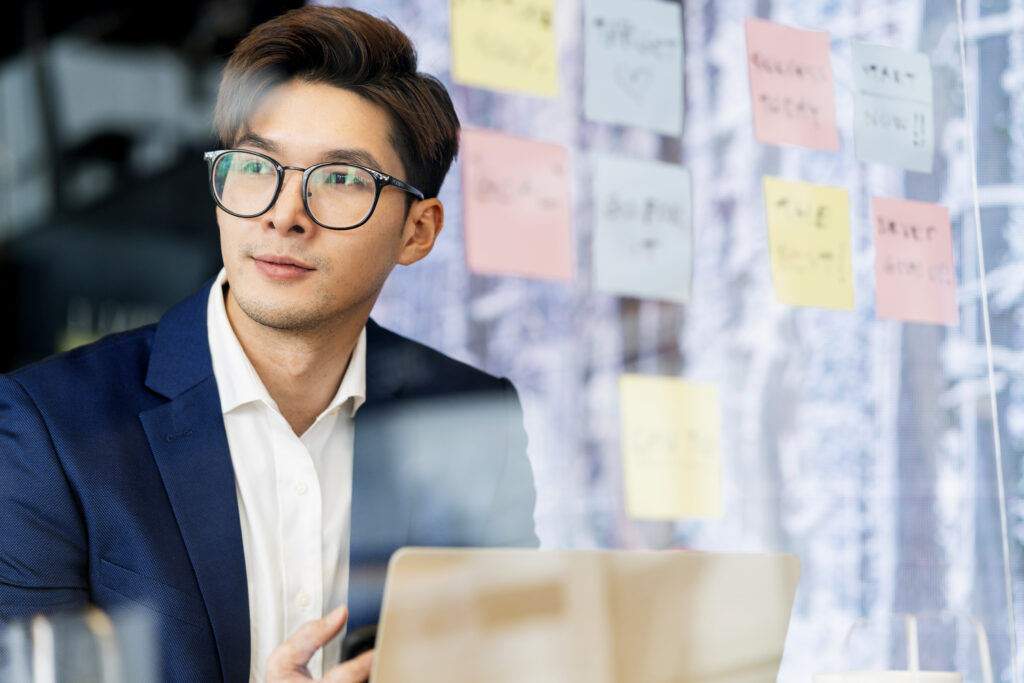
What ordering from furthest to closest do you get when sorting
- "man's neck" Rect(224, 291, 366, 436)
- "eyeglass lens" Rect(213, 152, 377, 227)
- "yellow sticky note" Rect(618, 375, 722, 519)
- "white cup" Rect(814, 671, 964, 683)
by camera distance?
"yellow sticky note" Rect(618, 375, 722, 519)
"man's neck" Rect(224, 291, 366, 436)
"eyeglass lens" Rect(213, 152, 377, 227)
"white cup" Rect(814, 671, 964, 683)

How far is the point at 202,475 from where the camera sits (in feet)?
3.88

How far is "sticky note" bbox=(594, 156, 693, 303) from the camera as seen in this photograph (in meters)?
1.50

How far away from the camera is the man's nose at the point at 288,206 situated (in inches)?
46.1

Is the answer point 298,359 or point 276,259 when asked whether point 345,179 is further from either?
point 298,359

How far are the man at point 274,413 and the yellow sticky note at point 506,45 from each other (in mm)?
76

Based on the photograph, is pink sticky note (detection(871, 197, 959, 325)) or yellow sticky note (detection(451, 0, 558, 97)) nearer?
yellow sticky note (detection(451, 0, 558, 97))

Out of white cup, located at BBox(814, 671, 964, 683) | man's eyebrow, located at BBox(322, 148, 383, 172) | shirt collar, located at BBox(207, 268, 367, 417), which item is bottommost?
white cup, located at BBox(814, 671, 964, 683)

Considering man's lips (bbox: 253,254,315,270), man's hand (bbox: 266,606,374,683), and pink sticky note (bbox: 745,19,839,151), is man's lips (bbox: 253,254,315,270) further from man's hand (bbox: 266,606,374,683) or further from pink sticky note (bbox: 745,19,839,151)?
pink sticky note (bbox: 745,19,839,151)

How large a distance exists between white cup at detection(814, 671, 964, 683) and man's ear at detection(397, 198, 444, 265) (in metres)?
0.67

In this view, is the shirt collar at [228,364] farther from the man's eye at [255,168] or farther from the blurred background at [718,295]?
the man's eye at [255,168]

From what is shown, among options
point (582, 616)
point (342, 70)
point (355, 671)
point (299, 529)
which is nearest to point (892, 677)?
point (582, 616)

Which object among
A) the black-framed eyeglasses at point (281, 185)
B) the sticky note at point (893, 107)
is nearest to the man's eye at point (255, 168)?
the black-framed eyeglasses at point (281, 185)

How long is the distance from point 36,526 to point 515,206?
2.25ft

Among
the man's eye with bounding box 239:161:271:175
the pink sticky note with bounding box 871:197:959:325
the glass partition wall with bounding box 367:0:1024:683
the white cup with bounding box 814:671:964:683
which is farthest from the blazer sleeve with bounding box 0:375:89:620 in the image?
the pink sticky note with bounding box 871:197:959:325
